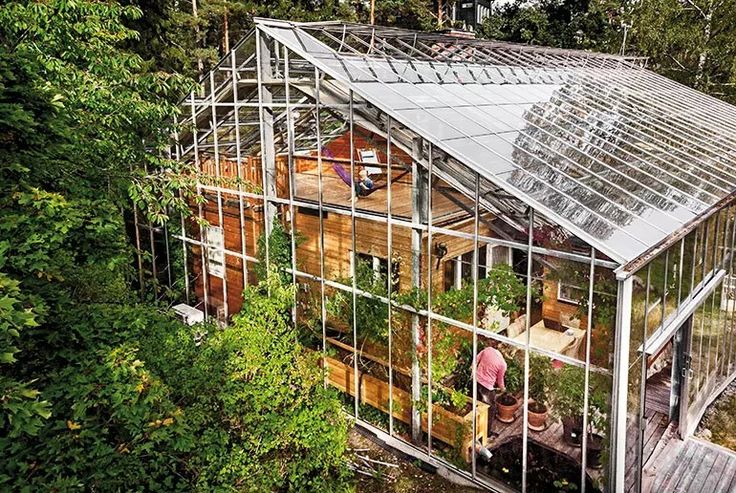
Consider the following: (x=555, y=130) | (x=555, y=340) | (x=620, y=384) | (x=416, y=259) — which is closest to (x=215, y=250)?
(x=416, y=259)

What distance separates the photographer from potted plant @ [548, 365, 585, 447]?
6.75 metres

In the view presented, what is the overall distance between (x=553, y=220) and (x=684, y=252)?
7.72 ft

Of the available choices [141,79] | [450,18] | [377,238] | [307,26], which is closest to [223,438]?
[377,238]

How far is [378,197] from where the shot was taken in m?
8.89

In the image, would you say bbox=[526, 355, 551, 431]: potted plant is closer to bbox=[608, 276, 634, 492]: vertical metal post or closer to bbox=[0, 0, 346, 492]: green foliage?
bbox=[608, 276, 634, 492]: vertical metal post

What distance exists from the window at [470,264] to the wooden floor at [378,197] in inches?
22.8

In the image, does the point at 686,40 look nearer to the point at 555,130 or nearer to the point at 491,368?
the point at 555,130

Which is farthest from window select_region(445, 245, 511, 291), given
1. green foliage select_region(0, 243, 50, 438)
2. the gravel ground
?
green foliage select_region(0, 243, 50, 438)

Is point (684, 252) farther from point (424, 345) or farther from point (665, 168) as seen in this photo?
point (424, 345)

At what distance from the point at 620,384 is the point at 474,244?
2396mm

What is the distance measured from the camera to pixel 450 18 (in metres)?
35.6

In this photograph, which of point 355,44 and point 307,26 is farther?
point 355,44

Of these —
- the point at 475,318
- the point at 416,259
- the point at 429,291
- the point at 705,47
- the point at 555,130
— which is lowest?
the point at 475,318

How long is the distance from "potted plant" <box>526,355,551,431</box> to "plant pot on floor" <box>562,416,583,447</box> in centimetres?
25
